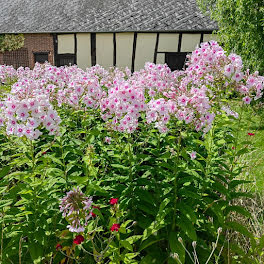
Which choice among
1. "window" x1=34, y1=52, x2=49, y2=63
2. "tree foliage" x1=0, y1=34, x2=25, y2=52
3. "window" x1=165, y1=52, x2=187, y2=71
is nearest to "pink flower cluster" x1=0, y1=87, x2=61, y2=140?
"window" x1=165, y1=52, x2=187, y2=71

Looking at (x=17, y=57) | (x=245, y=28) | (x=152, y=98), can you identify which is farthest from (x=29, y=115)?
(x=17, y=57)

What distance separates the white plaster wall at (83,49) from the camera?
44.9 feet

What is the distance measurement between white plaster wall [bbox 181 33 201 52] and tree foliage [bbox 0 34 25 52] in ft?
26.2

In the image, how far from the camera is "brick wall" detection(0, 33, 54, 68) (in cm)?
1491

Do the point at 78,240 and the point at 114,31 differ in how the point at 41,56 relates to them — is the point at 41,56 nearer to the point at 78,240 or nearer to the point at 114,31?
the point at 114,31

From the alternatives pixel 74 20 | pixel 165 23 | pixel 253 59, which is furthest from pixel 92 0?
pixel 253 59

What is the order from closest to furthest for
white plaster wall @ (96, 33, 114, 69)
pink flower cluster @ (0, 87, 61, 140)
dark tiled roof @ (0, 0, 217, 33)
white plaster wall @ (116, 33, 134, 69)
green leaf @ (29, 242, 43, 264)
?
pink flower cluster @ (0, 87, 61, 140) < green leaf @ (29, 242, 43, 264) < dark tiled roof @ (0, 0, 217, 33) < white plaster wall @ (116, 33, 134, 69) < white plaster wall @ (96, 33, 114, 69)

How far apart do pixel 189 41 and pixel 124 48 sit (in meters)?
2.72

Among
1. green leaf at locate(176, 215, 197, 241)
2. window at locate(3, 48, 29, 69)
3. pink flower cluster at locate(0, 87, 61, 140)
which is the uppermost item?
pink flower cluster at locate(0, 87, 61, 140)

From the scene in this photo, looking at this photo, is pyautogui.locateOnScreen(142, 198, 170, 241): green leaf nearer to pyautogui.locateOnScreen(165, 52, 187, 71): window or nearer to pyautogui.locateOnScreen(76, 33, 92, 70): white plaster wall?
pyautogui.locateOnScreen(165, 52, 187, 71): window

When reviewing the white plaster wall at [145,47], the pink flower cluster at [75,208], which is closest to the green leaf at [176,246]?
the pink flower cluster at [75,208]

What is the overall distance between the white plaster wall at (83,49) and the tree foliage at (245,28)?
21.0 feet

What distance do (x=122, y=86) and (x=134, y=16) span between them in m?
11.8

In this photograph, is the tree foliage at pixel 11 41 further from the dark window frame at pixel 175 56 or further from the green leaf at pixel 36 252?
the green leaf at pixel 36 252
